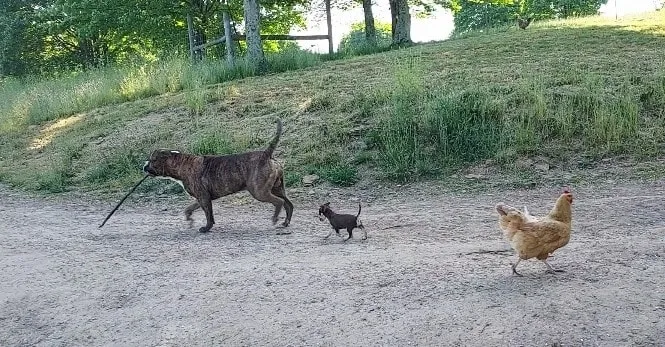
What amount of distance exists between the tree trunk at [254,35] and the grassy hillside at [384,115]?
1109mm

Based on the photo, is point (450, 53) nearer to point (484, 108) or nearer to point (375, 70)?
point (375, 70)

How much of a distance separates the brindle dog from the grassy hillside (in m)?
1.99

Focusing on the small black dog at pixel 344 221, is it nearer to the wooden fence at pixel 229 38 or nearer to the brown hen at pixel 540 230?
the brown hen at pixel 540 230

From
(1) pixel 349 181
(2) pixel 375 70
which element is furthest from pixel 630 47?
(1) pixel 349 181

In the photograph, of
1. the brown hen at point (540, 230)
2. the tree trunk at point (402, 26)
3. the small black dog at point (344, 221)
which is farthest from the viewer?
the tree trunk at point (402, 26)

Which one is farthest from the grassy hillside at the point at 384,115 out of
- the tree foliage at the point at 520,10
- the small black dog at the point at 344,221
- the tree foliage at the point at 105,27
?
the tree foliage at the point at 520,10

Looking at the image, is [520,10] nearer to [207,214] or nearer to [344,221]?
[207,214]

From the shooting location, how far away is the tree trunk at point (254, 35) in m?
16.0

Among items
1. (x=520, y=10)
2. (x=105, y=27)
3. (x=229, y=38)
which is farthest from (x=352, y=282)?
(x=520, y=10)

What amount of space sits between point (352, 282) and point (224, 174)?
273cm

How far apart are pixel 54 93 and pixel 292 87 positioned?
7953 mm

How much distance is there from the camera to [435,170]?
8.45m

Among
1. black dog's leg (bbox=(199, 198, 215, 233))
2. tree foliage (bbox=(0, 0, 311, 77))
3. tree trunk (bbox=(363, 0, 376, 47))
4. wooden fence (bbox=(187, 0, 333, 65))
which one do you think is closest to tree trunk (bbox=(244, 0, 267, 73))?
wooden fence (bbox=(187, 0, 333, 65))

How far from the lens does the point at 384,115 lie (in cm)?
998
